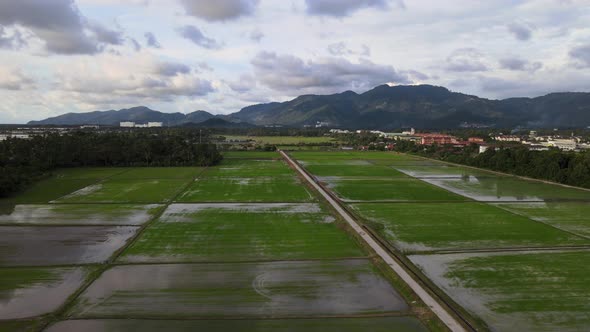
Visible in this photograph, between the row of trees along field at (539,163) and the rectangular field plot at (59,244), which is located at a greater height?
the row of trees along field at (539,163)

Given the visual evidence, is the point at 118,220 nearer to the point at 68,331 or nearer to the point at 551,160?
the point at 68,331

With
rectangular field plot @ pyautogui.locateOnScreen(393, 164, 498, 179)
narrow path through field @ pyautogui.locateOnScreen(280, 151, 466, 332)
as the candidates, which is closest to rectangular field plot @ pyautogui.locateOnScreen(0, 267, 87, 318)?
narrow path through field @ pyautogui.locateOnScreen(280, 151, 466, 332)

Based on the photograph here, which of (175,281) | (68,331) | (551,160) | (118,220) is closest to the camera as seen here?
(68,331)

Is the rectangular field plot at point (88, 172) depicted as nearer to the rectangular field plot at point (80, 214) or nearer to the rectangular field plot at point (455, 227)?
the rectangular field plot at point (80, 214)

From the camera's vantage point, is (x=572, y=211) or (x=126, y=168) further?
(x=126, y=168)

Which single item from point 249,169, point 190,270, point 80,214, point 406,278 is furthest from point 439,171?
point 190,270

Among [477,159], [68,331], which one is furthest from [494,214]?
[477,159]

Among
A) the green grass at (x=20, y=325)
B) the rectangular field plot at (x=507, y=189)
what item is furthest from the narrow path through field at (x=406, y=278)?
the rectangular field plot at (x=507, y=189)

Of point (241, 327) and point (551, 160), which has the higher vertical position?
point (551, 160)
